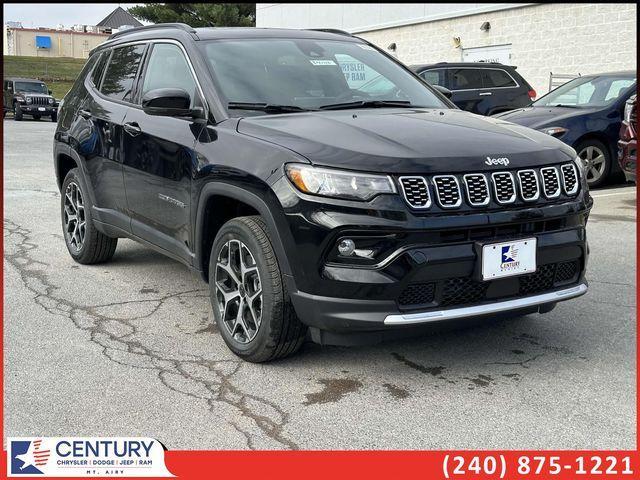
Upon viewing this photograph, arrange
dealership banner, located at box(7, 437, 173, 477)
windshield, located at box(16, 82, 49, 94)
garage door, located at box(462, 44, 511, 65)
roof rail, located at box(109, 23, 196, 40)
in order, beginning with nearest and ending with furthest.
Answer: dealership banner, located at box(7, 437, 173, 477) → roof rail, located at box(109, 23, 196, 40) → garage door, located at box(462, 44, 511, 65) → windshield, located at box(16, 82, 49, 94)

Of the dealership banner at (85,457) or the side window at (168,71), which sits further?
the side window at (168,71)

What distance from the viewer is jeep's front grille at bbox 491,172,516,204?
370cm

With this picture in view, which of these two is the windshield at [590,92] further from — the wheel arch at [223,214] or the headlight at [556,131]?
the wheel arch at [223,214]

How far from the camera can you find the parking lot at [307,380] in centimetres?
333

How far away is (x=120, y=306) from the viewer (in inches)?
205

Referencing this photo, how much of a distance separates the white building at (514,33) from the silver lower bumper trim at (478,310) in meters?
13.6

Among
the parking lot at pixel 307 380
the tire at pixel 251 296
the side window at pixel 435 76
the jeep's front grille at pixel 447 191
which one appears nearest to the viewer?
the parking lot at pixel 307 380

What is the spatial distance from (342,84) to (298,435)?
7.78ft

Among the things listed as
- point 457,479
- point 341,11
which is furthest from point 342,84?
point 341,11

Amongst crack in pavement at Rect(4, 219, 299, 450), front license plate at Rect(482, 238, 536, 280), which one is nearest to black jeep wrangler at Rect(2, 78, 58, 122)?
crack in pavement at Rect(4, 219, 299, 450)

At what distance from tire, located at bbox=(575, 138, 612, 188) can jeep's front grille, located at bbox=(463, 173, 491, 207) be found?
703 centimetres

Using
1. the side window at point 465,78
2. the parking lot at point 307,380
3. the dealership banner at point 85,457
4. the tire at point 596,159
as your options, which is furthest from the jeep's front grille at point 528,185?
the side window at point 465,78

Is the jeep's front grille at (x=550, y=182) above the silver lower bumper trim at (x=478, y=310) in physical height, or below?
above

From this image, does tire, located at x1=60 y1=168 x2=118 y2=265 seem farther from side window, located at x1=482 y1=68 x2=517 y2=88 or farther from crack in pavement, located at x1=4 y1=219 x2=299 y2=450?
side window, located at x1=482 y1=68 x2=517 y2=88
